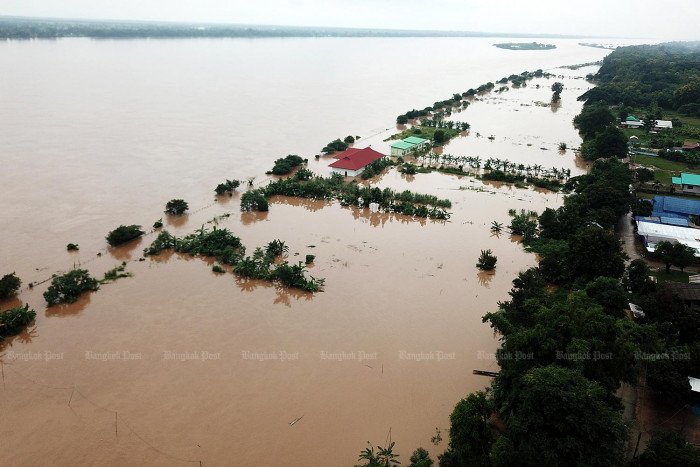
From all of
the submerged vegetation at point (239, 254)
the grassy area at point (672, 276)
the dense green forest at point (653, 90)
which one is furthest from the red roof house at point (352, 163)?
the dense green forest at point (653, 90)

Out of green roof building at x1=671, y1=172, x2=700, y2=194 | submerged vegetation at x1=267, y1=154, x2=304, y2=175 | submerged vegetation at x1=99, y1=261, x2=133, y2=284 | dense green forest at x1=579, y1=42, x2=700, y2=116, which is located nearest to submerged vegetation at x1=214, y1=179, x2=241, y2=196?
submerged vegetation at x1=267, y1=154, x2=304, y2=175

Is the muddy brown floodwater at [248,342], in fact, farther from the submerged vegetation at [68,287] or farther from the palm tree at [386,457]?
the palm tree at [386,457]

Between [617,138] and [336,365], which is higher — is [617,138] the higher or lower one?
the higher one

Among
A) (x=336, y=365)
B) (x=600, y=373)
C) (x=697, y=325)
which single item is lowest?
(x=336, y=365)

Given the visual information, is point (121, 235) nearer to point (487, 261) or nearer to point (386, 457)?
point (386, 457)

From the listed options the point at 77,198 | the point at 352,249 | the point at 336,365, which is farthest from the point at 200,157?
the point at 336,365

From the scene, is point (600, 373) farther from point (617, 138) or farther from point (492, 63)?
point (492, 63)
